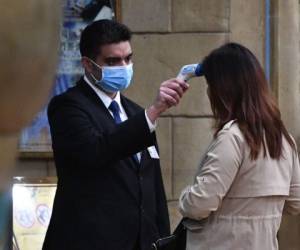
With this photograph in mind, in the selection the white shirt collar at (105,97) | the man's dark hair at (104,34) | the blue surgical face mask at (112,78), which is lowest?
the white shirt collar at (105,97)

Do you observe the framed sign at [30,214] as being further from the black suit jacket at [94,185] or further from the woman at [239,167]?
the woman at [239,167]

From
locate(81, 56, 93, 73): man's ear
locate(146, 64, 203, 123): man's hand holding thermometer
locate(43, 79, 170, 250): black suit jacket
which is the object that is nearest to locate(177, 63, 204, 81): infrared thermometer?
locate(146, 64, 203, 123): man's hand holding thermometer

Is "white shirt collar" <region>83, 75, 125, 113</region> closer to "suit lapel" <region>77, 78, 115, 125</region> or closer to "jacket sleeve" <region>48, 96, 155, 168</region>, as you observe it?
"suit lapel" <region>77, 78, 115, 125</region>

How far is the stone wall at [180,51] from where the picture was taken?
596cm

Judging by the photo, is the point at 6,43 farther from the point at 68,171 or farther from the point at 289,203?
the point at 289,203

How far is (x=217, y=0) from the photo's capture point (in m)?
5.96

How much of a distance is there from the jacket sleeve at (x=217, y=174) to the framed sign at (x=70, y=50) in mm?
2840

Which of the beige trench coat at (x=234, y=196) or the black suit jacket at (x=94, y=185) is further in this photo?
the black suit jacket at (x=94, y=185)

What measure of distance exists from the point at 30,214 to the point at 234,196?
261 centimetres

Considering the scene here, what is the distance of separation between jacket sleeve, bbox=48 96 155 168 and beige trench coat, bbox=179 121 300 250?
280mm

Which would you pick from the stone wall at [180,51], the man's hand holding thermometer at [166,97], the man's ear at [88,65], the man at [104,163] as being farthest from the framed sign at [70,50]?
the man's hand holding thermometer at [166,97]

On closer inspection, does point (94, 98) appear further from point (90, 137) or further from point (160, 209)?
point (160, 209)

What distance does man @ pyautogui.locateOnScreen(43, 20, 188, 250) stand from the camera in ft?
10.5

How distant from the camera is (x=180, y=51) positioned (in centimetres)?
596
